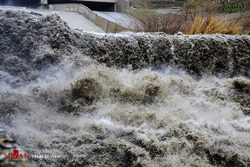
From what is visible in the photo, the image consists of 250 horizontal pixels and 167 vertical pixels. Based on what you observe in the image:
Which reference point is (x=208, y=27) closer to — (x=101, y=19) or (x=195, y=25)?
(x=195, y=25)

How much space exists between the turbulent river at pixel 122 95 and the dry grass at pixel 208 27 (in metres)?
0.78

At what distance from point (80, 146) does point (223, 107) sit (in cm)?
225

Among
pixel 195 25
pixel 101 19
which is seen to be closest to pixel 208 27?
pixel 195 25

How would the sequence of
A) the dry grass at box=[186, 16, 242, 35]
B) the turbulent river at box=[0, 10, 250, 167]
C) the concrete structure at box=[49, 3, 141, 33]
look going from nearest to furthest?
1. the turbulent river at box=[0, 10, 250, 167]
2. the dry grass at box=[186, 16, 242, 35]
3. the concrete structure at box=[49, 3, 141, 33]

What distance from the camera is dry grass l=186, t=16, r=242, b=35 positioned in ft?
19.8

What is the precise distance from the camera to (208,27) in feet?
19.9

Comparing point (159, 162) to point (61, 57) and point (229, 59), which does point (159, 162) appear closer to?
point (61, 57)

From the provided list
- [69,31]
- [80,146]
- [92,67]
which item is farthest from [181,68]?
[80,146]

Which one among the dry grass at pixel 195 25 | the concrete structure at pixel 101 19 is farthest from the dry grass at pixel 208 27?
the concrete structure at pixel 101 19

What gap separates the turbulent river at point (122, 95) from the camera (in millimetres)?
2691

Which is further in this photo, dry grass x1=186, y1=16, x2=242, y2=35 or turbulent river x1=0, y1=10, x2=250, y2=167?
dry grass x1=186, y1=16, x2=242, y2=35

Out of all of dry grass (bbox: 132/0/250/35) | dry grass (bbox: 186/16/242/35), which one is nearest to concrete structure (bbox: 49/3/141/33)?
dry grass (bbox: 132/0/250/35)

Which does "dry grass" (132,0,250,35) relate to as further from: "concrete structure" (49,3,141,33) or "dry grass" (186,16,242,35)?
"concrete structure" (49,3,141,33)

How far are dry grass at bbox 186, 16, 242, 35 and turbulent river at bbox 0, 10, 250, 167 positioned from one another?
0.78m
